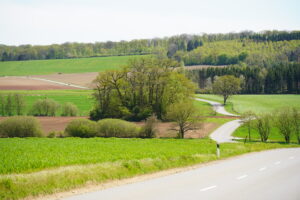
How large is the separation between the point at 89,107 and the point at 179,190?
71893mm

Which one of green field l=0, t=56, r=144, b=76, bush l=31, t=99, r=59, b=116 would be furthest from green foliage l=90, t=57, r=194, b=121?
green field l=0, t=56, r=144, b=76

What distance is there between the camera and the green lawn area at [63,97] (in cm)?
8062

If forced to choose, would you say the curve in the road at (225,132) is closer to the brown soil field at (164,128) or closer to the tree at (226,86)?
the brown soil field at (164,128)

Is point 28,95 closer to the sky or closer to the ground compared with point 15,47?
closer to the ground

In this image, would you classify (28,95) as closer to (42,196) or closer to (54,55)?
(42,196)

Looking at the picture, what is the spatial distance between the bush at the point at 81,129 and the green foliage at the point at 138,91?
21.8 m

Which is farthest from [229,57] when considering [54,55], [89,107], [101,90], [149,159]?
[149,159]

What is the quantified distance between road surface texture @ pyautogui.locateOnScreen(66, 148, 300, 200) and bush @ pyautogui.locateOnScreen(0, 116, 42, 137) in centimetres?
2717

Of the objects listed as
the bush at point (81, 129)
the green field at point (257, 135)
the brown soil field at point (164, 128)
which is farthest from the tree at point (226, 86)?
the bush at point (81, 129)

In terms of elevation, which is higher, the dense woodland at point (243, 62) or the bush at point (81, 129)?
the dense woodland at point (243, 62)

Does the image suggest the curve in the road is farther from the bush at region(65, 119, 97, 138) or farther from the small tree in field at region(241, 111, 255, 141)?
the bush at region(65, 119, 97, 138)

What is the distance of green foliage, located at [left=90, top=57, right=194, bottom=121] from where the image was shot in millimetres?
63906

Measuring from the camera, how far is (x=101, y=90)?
64.6 m

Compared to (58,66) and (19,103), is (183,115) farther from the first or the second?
(58,66)
